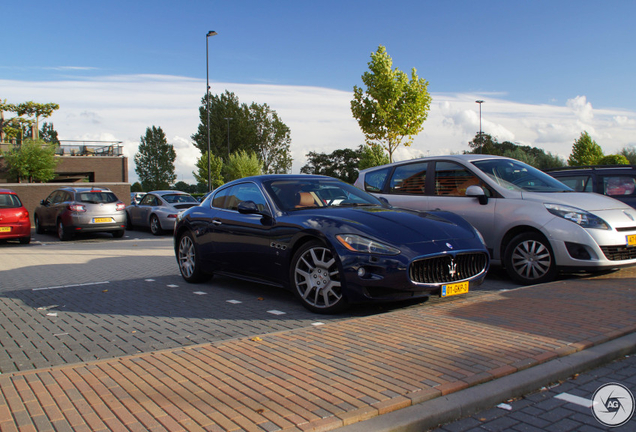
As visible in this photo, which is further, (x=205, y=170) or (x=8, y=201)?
(x=205, y=170)

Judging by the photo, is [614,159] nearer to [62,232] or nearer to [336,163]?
[62,232]

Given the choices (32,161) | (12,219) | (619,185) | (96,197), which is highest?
(32,161)

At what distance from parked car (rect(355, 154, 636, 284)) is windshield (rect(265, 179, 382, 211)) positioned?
1638 mm

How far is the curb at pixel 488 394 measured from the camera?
9.47 ft

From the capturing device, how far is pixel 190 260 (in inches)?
299

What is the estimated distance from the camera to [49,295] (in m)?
6.86

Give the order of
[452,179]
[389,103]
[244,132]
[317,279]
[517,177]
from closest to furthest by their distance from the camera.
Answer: [317,279] → [517,177] → [452,179] → [389,103] → [244,132]

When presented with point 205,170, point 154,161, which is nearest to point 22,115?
point 205,170

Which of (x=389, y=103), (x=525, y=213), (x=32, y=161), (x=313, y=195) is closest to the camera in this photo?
(x=313, y=195)

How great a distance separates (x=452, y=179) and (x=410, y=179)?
0.77 meters

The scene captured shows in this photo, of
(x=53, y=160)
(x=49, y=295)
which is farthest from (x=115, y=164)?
(x=49, y=295)

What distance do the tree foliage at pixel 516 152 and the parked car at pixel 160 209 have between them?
28086 millimetres

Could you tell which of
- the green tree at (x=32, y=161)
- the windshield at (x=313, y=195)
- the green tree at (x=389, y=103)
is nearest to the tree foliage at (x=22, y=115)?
the green tree at (x=32, y=161)
